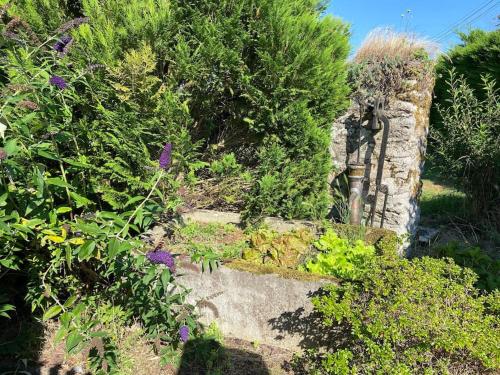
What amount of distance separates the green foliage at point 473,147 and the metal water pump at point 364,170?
121 centimetres

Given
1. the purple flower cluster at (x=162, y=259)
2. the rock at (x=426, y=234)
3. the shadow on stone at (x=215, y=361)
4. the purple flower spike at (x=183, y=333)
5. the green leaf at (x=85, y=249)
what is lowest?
the shadow on stone at (x=215, y=361)

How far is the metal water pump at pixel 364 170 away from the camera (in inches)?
174

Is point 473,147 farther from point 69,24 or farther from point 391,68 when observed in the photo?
point 69,24

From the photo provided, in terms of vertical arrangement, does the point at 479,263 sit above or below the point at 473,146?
below

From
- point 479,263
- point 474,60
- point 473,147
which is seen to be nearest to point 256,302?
point 479,263

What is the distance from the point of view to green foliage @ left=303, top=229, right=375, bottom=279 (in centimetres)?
309

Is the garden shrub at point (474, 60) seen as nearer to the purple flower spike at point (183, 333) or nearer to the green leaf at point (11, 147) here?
the purple flower spike at point (183, 333)

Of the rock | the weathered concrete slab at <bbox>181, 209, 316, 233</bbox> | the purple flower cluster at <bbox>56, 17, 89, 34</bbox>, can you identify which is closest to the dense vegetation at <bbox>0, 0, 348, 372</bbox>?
the weathered concrete slab at <bbox>181, 209, 316, 233</bbox>

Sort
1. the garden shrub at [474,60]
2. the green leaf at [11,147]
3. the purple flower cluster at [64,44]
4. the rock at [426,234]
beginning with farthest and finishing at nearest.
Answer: the garden shrub at [474,60]
the rock at [426,234]
the purple flower cluster at [64,44]
the green leaf at [11,147]

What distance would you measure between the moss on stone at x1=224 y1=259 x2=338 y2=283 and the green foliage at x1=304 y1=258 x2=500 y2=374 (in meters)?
0.27

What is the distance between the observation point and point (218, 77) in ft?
13.3

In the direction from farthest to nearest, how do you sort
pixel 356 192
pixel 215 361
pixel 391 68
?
pixel 391 68 < pixel 356 192 < pixel 215 361

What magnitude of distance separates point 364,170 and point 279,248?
187cm

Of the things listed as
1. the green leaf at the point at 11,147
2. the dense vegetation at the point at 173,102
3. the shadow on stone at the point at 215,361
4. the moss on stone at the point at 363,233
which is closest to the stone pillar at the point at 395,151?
the dense vegetation at the point at 173,102
